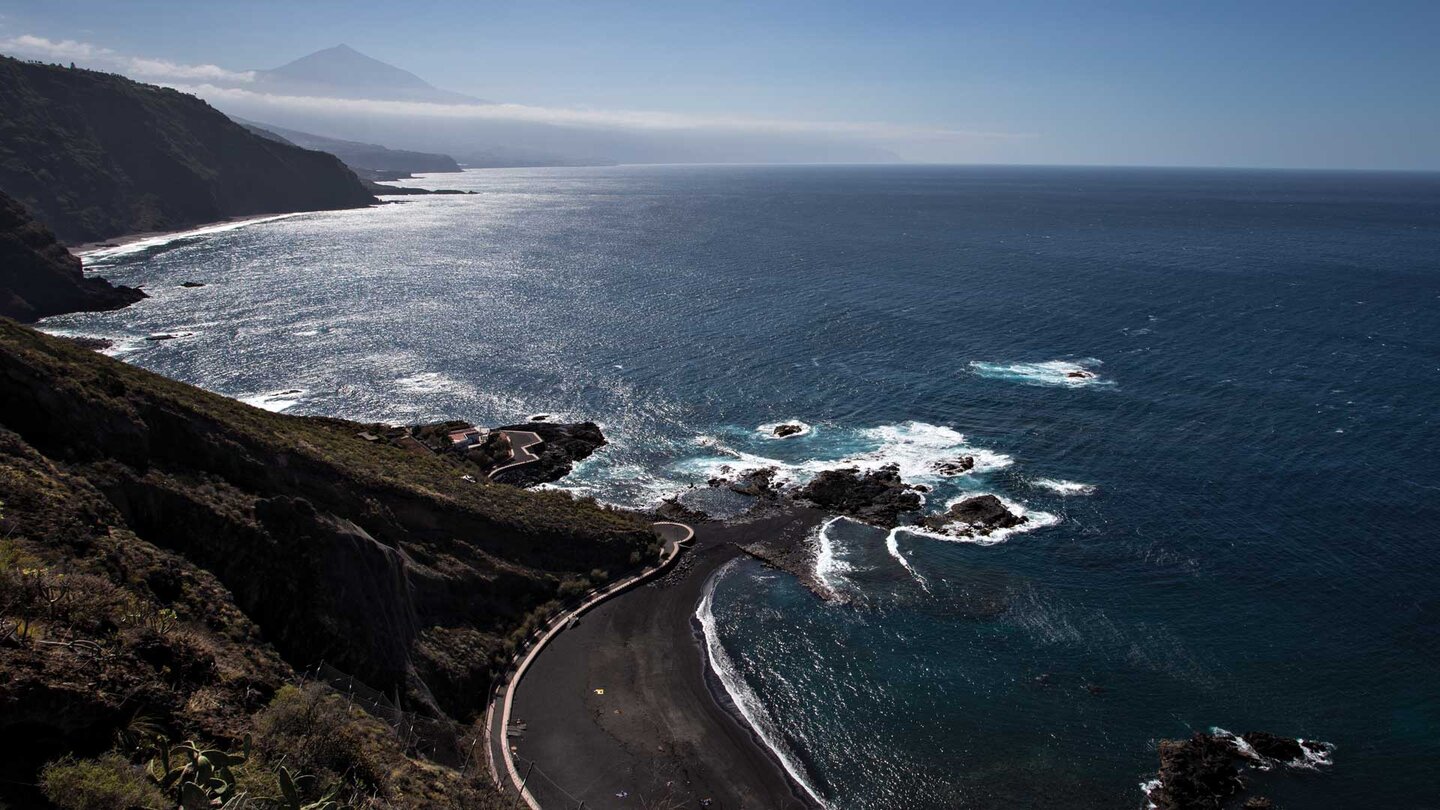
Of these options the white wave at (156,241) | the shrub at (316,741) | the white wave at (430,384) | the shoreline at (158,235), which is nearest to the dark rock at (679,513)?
the white wave at (430,384)

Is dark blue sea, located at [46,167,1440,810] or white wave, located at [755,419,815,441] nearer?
dark blue sea, located at [46,167,1440,810]

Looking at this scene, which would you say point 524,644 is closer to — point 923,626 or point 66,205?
point 923,626

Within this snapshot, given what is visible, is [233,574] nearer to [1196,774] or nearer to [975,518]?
[1196,774]

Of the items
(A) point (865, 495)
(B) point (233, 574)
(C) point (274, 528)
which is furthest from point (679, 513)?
(B) point (233, 574)

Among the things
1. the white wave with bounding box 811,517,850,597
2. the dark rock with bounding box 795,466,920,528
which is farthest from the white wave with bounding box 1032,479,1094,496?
the white wave with bounding box 811,517,850,597

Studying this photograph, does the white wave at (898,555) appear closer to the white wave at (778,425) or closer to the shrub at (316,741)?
the white wave at (778,425)

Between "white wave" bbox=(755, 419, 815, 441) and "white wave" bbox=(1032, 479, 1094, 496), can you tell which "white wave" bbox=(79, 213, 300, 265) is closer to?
"white wave" bbox=(755, 419, 815, 441)
